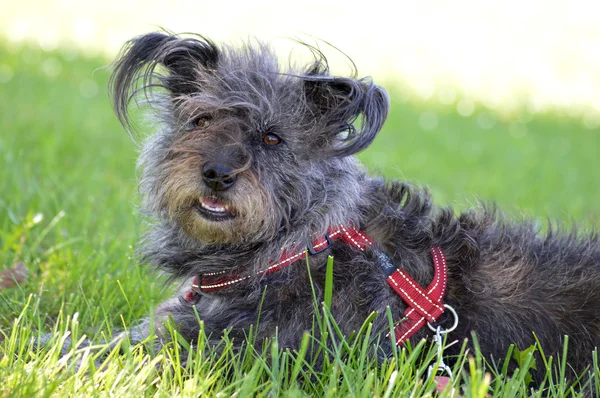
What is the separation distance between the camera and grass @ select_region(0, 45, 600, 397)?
3.00 metres

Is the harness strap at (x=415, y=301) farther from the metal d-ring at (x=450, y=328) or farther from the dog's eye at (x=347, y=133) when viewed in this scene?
the dog's eye at (x=347, y=133)

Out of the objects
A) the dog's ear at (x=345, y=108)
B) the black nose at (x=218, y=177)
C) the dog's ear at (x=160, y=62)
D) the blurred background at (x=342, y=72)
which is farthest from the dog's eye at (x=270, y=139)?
the blurred background at (x=342, y=72)

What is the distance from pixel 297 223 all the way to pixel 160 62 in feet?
3.79

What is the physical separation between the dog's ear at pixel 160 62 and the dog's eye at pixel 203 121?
22 cm

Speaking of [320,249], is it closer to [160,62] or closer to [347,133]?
[347,133]

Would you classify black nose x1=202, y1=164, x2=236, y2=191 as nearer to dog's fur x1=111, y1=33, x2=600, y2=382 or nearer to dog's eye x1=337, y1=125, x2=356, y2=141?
dog's fur x1=111, y1=33, x2=600, y2=382

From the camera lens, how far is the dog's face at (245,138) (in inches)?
135

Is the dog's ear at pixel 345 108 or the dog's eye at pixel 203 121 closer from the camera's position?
the dog's ear at pixel 345 108

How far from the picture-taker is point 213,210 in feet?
11.4

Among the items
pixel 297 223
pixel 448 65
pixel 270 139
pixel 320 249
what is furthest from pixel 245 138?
pixel 448 65

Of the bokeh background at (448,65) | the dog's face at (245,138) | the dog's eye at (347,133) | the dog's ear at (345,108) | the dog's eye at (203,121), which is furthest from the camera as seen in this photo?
the bokeh background at (448,65)

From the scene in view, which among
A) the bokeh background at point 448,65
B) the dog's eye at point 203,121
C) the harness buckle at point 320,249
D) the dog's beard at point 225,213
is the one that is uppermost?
the dog's eye at point 203,121

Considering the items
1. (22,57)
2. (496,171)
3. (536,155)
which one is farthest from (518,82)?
(22,57)

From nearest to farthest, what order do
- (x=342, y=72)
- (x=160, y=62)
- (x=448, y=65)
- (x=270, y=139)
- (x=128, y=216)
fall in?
(x=270, y=139) → (x=160, y=62) → (x=128, y=216) → (x=342, y=72) → (x=448, y=65)
